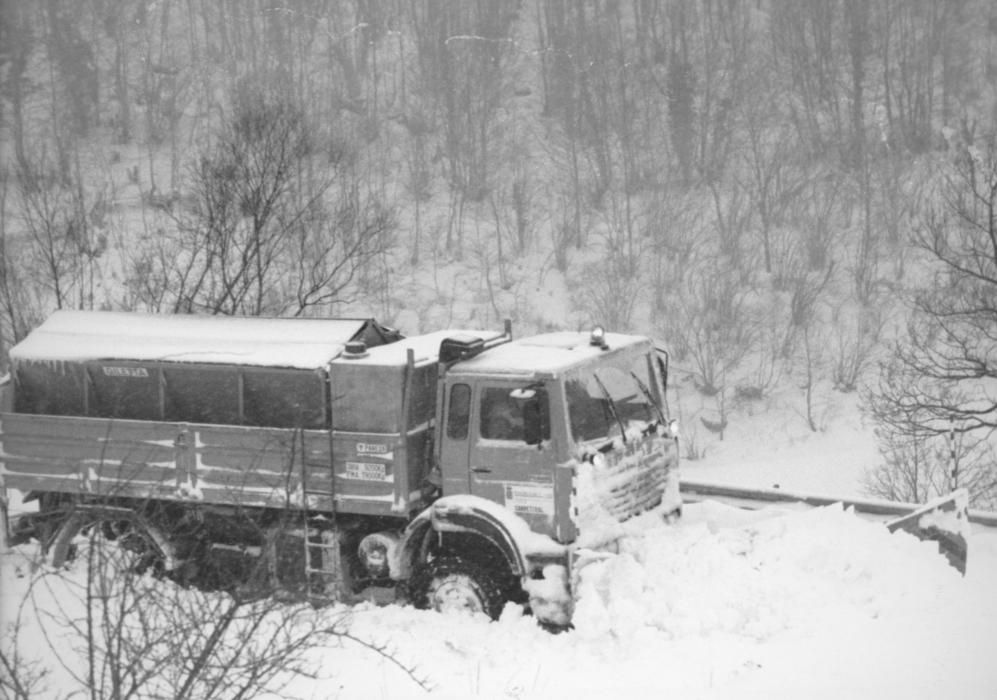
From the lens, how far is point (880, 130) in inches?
1379

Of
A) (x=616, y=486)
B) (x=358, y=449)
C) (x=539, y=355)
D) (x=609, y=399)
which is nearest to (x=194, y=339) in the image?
(x=358, y=449)

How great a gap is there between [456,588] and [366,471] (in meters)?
1.30

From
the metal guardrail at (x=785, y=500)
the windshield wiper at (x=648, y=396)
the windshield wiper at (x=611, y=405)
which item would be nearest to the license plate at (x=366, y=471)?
the windshield wiper at (x=611, y=405)

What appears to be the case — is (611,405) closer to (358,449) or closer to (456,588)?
(456,588)

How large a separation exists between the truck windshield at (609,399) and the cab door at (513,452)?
1.01 feet

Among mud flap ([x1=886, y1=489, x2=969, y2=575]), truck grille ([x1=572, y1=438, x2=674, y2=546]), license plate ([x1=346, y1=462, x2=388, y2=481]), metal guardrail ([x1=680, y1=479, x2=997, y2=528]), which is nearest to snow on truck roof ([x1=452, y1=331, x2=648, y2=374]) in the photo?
truck grille ([x1=572, y1=438, x2=674, y2=546])

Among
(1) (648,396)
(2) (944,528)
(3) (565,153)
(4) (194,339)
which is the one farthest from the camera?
(3) (565,153)

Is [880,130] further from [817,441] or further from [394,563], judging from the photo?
[394,563]

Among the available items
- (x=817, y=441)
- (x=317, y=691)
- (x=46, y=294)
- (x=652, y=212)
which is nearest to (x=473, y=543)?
(x=317, y=691)

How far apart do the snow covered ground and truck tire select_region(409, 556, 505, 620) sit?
0.14 m

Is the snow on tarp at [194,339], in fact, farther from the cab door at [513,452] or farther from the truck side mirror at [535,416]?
the truck side mirror at [535,416]

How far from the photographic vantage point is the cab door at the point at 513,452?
867cm

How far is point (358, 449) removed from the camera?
912 cm

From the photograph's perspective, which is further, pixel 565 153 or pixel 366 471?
pixel 565 153
